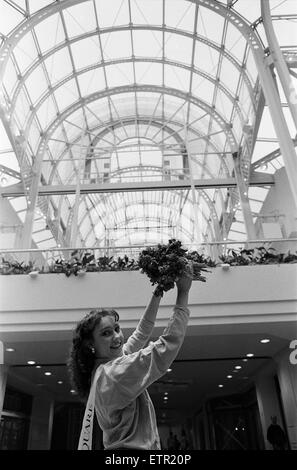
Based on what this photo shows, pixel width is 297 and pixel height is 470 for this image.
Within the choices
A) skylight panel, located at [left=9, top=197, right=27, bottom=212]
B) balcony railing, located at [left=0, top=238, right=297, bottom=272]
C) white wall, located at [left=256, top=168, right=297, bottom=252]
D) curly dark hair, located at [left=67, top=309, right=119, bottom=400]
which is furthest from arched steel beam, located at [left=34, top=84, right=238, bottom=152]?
curly dark hair, located at [left=67, top=309, right=119, bottom=400]

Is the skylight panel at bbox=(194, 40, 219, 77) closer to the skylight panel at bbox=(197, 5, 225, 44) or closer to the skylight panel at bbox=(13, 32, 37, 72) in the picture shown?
the skylight panel at bbox=(197, 5, 225, 44)

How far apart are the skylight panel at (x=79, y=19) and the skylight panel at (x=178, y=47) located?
11.0 feet

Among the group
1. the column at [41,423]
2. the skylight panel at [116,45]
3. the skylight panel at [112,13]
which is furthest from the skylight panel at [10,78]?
the column at [41,423]

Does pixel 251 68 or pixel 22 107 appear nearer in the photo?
pixel 251 68

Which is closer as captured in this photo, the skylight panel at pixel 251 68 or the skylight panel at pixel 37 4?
the skylight panel at pixel 37 4

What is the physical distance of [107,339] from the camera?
170 cm

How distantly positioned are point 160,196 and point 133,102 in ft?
25.0

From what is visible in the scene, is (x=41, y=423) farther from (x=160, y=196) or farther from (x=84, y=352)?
(x=160, y=196)

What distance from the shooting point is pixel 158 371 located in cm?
141

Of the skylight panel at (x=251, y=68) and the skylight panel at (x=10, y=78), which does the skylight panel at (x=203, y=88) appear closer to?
the skylight panel at (x=251, y=68)

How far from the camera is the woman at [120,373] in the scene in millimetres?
1415

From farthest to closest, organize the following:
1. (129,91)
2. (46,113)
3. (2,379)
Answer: (129,91)
(46,113)
(2,379)

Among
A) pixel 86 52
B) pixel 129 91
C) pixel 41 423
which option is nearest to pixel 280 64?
pixel 86 52

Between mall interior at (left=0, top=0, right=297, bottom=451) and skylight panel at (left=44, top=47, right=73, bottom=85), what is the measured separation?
3.7 inches
